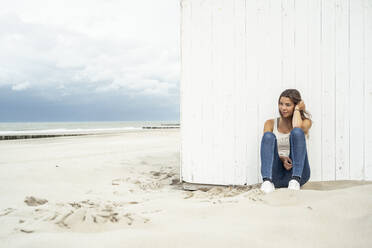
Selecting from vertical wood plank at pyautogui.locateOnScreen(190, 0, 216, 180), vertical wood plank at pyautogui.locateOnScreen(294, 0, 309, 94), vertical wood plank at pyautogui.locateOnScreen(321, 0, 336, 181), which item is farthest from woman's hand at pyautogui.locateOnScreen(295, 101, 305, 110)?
vertical wood plank at pyautogui.locateOnScreen(190, 0, 216, 180)

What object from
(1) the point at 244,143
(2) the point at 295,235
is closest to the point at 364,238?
(2) the point at 295,235

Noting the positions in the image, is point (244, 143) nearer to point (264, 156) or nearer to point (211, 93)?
point (264, 156)

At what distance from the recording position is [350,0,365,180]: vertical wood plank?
109 inches

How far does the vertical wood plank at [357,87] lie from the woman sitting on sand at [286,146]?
57 cm

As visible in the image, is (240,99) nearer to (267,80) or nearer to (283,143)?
(267,80)

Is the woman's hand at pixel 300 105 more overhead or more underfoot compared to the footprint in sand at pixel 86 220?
more overhead

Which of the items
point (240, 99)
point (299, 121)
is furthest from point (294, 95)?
point (240, 99)

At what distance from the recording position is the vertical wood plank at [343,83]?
2.79 m

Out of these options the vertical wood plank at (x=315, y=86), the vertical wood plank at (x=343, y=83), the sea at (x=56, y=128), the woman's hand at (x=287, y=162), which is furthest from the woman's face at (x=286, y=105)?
the sea at (x=56, y=128)

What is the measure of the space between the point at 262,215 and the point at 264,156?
3.06ft

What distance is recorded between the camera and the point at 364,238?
51.8 inches

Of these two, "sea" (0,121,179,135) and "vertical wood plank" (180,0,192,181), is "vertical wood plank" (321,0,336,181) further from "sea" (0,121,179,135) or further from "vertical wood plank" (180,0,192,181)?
"sea" (0,121,179,135)

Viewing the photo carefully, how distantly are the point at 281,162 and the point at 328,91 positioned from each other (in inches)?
37.7

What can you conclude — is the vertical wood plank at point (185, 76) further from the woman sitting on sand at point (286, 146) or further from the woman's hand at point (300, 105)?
the woman's hand at point (300, 105)
